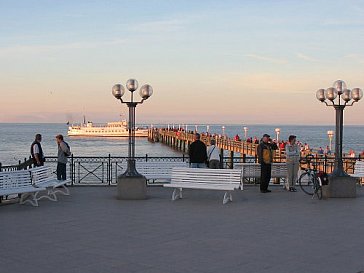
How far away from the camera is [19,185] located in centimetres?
1313

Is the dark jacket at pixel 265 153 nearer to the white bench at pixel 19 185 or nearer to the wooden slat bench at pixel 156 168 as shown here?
the wooden slat bench at pixel 156 168

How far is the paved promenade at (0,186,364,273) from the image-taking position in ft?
25.1

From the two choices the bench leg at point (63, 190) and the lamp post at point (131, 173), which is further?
the bench leg at point (63, 190)

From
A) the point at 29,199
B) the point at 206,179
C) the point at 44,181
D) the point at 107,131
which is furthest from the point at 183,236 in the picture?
the point at 107,131

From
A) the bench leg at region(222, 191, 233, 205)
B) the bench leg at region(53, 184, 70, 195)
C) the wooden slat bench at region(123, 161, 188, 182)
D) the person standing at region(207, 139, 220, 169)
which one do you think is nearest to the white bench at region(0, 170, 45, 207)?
the bench leg at region(53, 184, 70, 195)

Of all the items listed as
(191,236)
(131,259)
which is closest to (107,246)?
(131,259)

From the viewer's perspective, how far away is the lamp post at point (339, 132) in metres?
14.9

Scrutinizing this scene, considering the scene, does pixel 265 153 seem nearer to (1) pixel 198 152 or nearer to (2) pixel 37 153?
(1) pixel 198 152

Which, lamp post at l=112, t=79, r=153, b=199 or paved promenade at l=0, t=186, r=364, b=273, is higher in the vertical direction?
lamp post at l=112, t=79, r=153, b=199

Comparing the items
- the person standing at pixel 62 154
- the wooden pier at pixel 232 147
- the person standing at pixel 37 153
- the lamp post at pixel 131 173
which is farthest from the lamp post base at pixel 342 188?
the person standing at pixel 37 153

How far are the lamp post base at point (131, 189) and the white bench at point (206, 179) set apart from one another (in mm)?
652

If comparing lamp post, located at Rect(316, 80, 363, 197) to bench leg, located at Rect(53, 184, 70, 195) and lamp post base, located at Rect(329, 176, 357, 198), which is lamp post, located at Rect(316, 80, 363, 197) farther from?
bench leg, located at Rect(53, 184, 70, 195)

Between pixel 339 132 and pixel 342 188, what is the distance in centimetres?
161

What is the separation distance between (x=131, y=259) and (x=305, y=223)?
4310 millimetres
